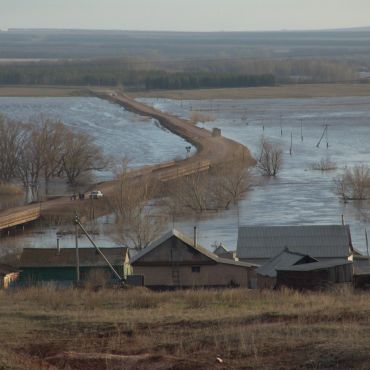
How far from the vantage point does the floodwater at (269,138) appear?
18.1 m

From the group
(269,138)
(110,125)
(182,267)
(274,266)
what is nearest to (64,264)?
(182,267)

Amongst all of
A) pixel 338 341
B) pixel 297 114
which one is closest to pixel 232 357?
A: pixel 338 341

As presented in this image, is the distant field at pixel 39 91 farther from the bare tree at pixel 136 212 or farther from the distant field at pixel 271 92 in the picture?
the bare tree at pixel 136 212

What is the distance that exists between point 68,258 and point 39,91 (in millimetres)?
51667

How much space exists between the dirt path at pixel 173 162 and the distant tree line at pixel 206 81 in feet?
53.3

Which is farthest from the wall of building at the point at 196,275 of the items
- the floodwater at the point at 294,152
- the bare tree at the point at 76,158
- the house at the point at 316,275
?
the bare tree at the point at 76,158

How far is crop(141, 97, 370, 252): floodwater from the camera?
1817 cm

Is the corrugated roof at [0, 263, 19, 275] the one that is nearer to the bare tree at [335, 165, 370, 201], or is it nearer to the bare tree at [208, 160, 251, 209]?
the bare tree at [208, 160, 251, 209]

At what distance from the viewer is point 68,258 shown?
42.3 feet

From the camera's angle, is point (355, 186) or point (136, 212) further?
point (355, 186)

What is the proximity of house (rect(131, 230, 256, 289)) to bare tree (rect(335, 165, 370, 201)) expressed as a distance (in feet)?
29.3

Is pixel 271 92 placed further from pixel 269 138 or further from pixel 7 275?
pixel 7 275

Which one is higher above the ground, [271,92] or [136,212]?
[136,212]

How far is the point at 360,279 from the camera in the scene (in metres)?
10.5
